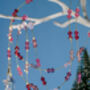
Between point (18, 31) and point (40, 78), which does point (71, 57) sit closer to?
point (40, 78)

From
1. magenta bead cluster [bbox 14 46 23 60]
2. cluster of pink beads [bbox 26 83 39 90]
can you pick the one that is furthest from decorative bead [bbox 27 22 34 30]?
cluster of pink beads [bbox 26 83 39 90]

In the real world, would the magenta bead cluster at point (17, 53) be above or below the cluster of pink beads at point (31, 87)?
above

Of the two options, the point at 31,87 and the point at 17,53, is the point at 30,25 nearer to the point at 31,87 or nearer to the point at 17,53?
the point at 17,53

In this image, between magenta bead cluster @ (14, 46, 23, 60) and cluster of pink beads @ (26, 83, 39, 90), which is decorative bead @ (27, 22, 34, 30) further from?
cluster of pink beads @ (26, 83, 39, 90)

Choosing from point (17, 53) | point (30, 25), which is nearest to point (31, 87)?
point (17, 53)

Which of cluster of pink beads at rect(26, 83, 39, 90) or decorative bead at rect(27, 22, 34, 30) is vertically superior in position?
decorative bead at rect(27, 22, 34, 30)

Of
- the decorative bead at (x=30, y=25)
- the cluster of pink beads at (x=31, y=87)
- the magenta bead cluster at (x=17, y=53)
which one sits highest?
the decorative bead at (x=30, y=25)

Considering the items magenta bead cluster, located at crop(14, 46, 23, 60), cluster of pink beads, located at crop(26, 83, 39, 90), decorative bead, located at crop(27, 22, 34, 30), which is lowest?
cluster of pink beads, located at crop(26, 83, 39, 90)

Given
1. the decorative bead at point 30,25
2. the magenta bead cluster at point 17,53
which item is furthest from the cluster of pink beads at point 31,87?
the decorative bead at point 30,25

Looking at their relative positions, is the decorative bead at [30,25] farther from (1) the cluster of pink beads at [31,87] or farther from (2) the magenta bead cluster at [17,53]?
(1) the cluster of pink beads at [31,87]

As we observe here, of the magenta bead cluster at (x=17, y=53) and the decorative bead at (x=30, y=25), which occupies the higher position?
the decorative bead at (x=30, y=25)

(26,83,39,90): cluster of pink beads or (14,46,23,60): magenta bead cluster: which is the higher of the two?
(14,46,23,60): magenta bead cluster

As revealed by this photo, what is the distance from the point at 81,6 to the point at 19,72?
1.60ft

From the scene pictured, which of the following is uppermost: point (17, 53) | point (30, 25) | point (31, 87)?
point (30, 25)
